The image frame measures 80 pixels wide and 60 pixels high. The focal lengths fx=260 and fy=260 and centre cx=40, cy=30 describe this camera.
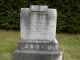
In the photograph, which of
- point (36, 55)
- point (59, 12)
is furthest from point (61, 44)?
point (36, 55)

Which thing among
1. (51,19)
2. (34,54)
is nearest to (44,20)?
(51,19)

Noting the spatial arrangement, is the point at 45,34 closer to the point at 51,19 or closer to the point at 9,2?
the point at 51,19

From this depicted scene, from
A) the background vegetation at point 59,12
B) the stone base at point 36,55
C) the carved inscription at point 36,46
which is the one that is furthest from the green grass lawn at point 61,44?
the carved inscription at point 36,46

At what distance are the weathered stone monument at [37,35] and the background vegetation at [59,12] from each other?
131 inches

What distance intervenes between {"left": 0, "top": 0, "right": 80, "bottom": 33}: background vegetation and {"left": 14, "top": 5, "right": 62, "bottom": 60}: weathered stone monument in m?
3.32

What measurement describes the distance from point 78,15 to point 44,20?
3.56 meters

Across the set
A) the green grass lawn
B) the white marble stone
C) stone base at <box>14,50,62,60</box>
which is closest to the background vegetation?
the green grass lawn

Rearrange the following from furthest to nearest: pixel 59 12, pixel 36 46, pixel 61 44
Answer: pixel 59 12 < pixel 61 44 < pixel 36 46

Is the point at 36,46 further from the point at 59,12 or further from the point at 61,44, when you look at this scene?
the point at 59,12

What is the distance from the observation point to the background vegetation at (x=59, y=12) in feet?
33.8

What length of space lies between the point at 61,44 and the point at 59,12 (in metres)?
1.77

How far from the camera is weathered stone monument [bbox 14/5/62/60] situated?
6973mm

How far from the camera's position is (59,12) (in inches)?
409

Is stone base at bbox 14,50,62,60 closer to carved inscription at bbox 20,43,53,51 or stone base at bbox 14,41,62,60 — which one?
stone base at bbox 14,41,62,60
